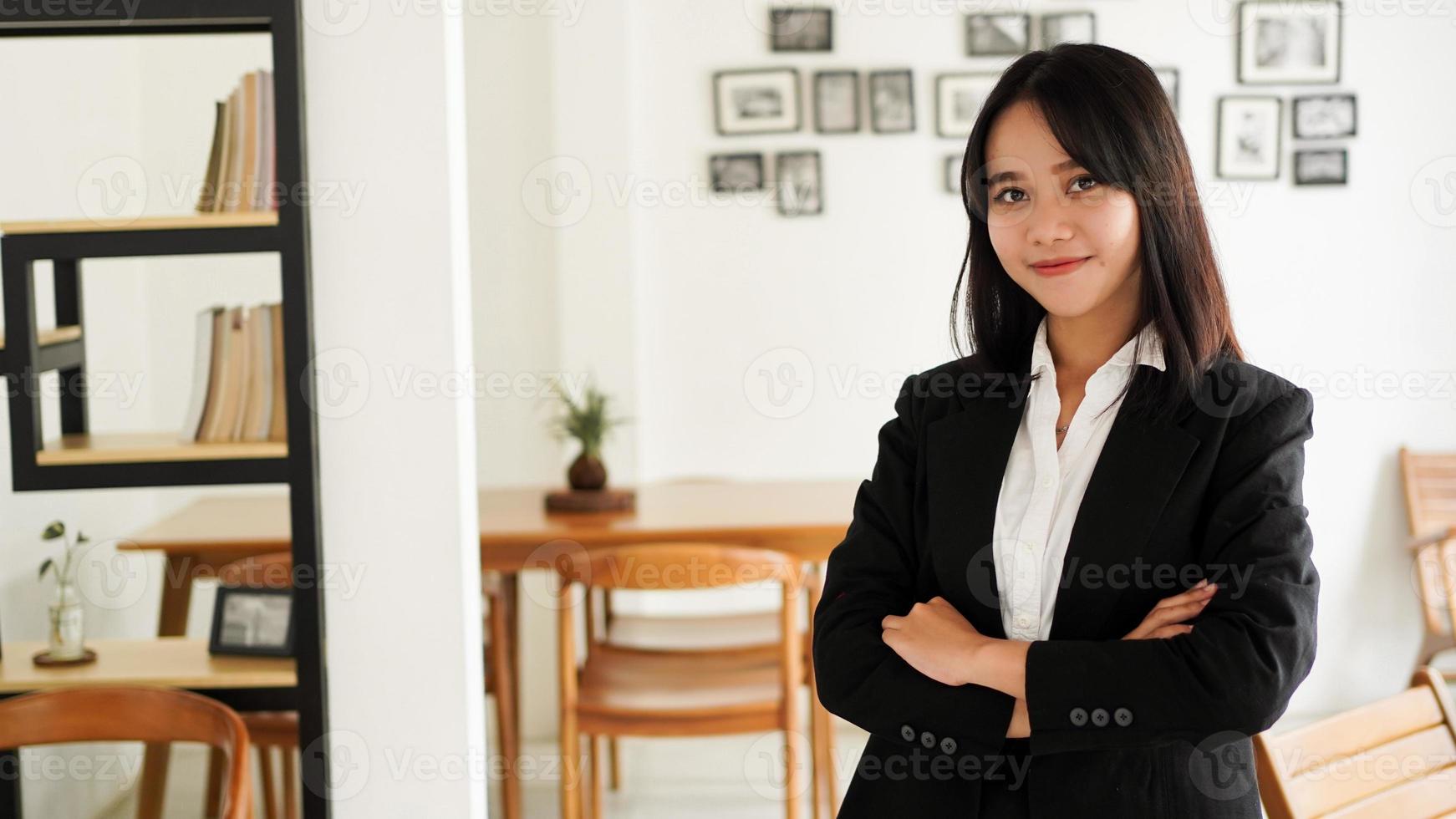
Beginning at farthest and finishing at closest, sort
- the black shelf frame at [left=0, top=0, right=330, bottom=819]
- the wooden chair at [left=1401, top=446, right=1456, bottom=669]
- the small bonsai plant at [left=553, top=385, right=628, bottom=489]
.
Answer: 1. the wooden chair at [left=1401, top=446, right=1456, bottom=669]
2. the small bonsai plant at [left=553, top=385, right=628, bottom=489]
3. the black shelf frame at [left=0, top=0, right=330, bottom=819]

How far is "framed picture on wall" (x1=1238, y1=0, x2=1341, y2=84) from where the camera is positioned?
423 cm

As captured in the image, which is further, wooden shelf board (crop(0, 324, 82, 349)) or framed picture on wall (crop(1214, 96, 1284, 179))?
framed picture on wall (crop(1214, 96, 1284, 179))

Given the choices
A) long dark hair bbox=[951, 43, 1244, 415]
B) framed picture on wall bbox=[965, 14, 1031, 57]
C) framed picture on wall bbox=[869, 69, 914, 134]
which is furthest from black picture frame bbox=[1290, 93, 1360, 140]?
long dark hair bbox=[951, 43, 1244, 415]

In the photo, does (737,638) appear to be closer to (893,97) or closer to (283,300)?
(283,300)

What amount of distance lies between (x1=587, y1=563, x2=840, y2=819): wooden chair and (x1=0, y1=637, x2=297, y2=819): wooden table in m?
1.20

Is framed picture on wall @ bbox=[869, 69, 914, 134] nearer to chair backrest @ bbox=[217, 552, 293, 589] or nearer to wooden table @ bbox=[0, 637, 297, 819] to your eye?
chair backrest @ bbox=[217, 552, 293, 589]

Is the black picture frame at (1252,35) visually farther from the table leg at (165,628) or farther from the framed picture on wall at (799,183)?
the table leg at (165,628)

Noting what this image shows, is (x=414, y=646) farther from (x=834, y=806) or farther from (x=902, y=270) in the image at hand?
(x=902, y=270)

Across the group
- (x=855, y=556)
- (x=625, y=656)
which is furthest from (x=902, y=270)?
(x=855, y=556)

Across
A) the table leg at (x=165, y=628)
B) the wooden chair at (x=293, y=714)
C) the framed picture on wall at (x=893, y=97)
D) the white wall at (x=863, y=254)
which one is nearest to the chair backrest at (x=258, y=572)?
the wooden chair at (x=293, y=714)

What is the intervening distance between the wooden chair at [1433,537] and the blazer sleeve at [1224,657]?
3051mm

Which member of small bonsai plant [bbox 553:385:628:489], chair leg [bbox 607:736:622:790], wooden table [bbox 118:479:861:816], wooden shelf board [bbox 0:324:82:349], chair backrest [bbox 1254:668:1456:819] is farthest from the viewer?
chair leg [bbox 607:736:622:790]

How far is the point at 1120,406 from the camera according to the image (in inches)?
55.2

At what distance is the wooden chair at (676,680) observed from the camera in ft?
8.80
